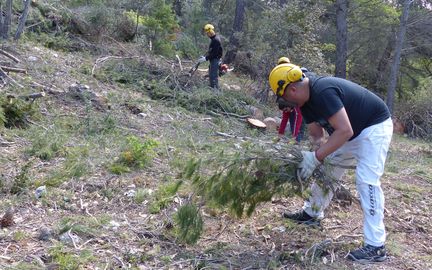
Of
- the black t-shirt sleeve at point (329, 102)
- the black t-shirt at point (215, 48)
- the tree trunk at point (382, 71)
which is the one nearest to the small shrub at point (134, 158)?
the black t-shirt sleeve at point (329, 102)

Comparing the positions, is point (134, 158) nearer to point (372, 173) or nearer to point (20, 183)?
point (20, 183)

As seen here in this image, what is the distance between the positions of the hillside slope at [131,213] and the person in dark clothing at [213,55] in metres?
4.04

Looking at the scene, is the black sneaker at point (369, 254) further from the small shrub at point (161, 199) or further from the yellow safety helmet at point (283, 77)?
the small shrub at point (161, 199)

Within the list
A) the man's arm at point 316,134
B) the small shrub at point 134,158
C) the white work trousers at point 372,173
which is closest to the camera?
the white work trousers at point 372,173

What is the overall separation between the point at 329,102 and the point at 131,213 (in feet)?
6.68

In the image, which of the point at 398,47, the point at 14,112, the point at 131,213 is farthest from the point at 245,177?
the point at 398,47

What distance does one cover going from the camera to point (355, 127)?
3.95 m

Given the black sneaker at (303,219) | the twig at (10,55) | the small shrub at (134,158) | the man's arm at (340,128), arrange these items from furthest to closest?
the twig at (10,55)
the small shrub at (134,158)
the black sneaker at (303,219)
the man's arm at (340,128)

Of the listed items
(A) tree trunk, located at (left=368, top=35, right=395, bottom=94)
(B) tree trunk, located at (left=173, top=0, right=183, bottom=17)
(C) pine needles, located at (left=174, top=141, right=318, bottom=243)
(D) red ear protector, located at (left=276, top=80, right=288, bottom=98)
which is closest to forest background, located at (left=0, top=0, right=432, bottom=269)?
(C) pine needles, located at (left=174, top=141, right=318, bottom=243)

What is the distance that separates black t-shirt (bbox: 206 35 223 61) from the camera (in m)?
11.6

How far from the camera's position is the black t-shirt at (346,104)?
3.75 metres

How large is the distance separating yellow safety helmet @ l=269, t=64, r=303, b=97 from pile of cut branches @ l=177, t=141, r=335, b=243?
1.81 ft

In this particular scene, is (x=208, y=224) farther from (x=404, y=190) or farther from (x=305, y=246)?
(x=404, y=190)

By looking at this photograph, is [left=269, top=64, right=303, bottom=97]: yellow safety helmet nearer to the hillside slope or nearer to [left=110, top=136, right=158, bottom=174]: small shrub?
the hillside slope
